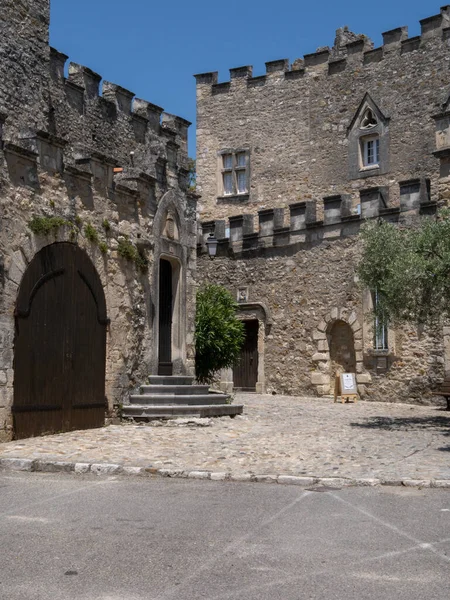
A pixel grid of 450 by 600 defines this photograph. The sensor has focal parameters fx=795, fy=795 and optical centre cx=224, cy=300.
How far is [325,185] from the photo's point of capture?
85.0ft

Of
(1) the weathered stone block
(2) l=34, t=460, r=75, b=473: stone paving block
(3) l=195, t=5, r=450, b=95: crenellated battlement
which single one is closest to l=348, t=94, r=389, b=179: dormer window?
(3) l=195, t=5, r=450, b=95: crenellated battlement

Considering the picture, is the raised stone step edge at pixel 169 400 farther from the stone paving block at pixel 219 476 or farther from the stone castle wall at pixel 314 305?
the stone castle wall at pixel 314 305

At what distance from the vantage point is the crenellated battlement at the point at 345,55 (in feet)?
78.5

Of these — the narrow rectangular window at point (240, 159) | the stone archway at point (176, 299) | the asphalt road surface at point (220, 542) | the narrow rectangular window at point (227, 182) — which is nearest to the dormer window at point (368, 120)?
the narrow rectangular window at point (240, 159)

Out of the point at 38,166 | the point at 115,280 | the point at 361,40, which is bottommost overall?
the point at 115,280

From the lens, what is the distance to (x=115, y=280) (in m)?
12.8

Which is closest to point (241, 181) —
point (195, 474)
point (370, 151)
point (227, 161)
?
point (227, 161)

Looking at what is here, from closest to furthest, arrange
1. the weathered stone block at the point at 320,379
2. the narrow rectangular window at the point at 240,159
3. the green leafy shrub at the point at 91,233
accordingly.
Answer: the green leafy shrub at the point at 91,233 → the weathered stone block at the point at 320,379 → the narrow rectangular window at the point at 240,159

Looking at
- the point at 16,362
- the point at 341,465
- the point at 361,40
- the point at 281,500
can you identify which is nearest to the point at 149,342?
the point at 16,362

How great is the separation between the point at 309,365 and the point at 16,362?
11605mm

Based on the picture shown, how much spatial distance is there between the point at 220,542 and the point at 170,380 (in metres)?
8.82

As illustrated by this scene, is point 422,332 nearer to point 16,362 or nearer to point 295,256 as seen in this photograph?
point 295,256

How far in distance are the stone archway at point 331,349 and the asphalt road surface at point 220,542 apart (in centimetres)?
1302

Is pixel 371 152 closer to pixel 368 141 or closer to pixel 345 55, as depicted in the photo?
pixel 368 141
